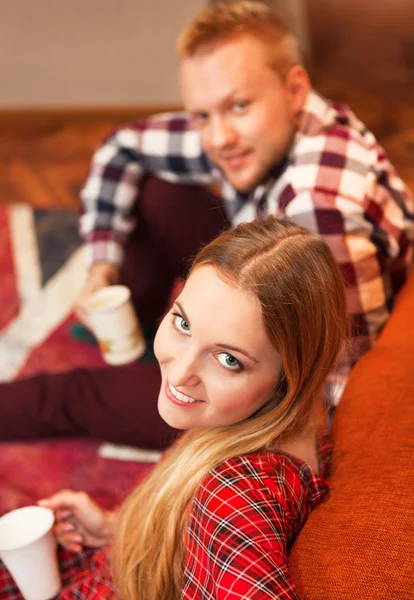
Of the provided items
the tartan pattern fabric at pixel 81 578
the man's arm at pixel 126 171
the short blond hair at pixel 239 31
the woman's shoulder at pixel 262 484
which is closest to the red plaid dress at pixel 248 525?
the woman's shoulder at pixel 262 484

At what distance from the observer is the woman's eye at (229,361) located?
3.04 feet

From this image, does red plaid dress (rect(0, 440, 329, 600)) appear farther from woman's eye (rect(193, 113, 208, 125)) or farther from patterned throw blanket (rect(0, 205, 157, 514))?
woman's eye (rect(193, 113, 208, 125))

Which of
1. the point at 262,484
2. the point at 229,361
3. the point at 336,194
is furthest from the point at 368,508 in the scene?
the point at 336,194

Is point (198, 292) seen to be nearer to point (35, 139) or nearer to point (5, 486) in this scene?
point (5, 486)

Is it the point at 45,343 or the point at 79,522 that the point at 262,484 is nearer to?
the point at 79,522

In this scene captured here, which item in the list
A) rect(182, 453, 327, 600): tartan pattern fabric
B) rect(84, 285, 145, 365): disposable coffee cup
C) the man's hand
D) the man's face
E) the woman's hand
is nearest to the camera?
rect(182, 453, 327, 600): tartan pattern fabric

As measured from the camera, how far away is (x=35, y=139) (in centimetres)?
360

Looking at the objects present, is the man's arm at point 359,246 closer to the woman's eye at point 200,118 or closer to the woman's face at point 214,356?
the woman's eye at point 200,118

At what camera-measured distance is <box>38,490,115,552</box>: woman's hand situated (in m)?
1.26

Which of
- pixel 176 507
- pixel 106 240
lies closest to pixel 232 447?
pixel 176 507

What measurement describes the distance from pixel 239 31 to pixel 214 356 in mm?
831

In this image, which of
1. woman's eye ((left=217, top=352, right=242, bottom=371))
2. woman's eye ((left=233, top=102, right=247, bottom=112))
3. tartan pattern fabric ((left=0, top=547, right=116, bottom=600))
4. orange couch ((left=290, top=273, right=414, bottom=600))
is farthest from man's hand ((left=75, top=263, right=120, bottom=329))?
woman's eye ((left=217, top=352, right=242, bottom=371))

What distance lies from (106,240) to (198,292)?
101cm

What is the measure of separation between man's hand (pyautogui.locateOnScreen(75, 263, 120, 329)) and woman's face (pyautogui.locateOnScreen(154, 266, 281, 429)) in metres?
0.85
